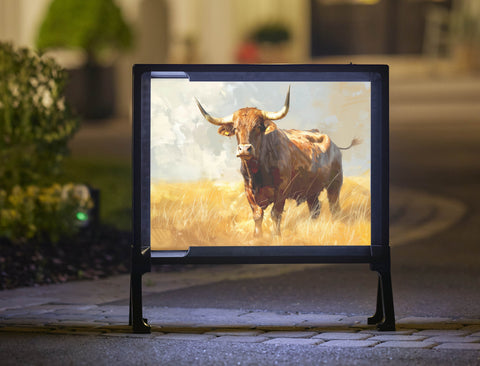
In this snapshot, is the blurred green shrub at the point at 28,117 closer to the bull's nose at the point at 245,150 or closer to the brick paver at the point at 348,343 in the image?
the bull's nose at the point at 245,150

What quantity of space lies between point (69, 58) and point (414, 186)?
12.4 metres

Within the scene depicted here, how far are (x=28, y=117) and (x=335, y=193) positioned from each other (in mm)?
3521

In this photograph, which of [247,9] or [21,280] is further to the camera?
[247,9]

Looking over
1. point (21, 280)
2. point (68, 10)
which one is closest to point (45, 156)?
point (21, 280)

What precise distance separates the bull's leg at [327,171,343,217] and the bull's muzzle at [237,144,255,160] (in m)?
0.48

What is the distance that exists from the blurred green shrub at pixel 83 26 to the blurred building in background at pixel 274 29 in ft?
6.10

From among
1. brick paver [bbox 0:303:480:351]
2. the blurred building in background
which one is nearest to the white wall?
the blurred building in background

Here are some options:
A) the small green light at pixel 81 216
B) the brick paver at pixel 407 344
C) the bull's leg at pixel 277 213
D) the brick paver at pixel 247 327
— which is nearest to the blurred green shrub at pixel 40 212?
the small green light at pixel 81 216

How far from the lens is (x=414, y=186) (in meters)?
12.9

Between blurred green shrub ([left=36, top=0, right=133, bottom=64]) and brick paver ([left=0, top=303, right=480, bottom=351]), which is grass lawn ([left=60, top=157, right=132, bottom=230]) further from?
blurred green shrub ([left=36, top=0, right=133, bottom=64])

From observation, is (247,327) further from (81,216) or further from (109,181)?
(109,181)

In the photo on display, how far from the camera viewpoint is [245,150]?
6.17 m

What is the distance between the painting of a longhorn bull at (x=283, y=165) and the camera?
20.3 feet

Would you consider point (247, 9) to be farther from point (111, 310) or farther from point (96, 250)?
point (111, 310)
